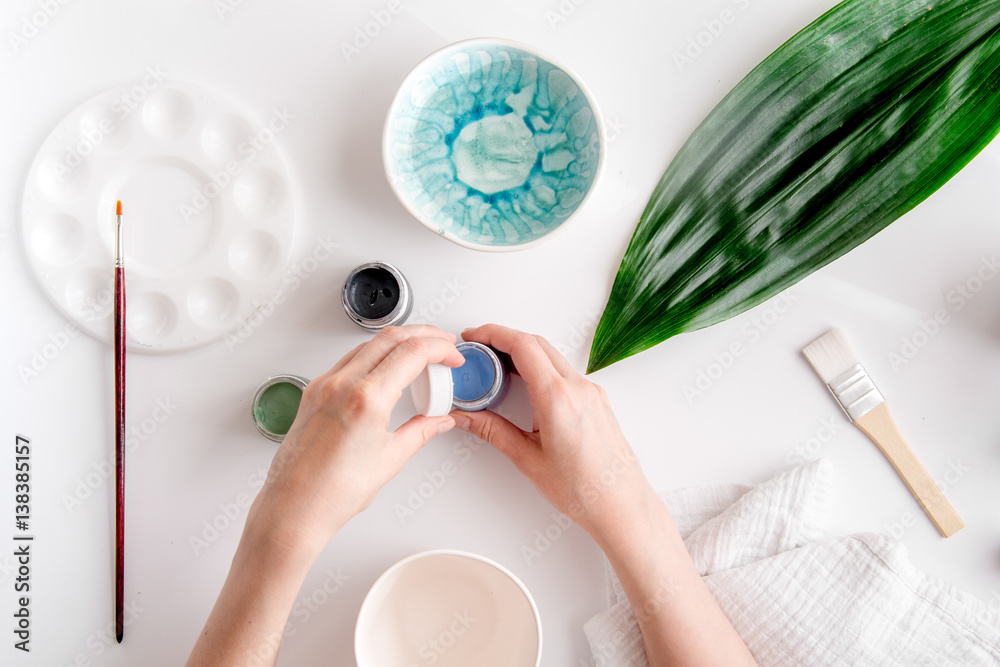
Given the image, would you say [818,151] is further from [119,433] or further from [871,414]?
[119,433]

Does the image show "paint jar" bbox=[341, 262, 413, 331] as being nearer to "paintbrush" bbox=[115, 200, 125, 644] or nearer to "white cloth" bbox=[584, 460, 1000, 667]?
"paintbrush" bbox=[115, 200, 125, 644]

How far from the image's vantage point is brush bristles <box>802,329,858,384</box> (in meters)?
0.88

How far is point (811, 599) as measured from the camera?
2.64ft

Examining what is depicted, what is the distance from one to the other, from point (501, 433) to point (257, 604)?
13.9 inches

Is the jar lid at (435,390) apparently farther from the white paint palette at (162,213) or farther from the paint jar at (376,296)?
the white paint palette at (162,213)

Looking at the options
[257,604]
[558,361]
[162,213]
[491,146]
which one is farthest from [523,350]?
[162,213]

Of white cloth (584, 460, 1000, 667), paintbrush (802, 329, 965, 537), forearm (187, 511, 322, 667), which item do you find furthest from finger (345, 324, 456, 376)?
paintbrush (802, 329, 965, 537)

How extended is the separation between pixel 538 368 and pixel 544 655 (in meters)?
0.43

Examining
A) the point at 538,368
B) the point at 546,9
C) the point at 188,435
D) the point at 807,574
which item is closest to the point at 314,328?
the point at 188,435

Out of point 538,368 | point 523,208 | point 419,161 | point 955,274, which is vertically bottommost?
point 955,274

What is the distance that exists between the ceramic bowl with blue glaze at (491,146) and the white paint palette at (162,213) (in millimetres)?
204

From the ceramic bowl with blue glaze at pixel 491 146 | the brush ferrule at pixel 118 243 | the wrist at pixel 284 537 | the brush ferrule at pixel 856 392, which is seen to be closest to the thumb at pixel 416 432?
the wrist at pixel 284 537

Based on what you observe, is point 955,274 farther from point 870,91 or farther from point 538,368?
point 538,368

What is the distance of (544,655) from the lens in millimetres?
865
